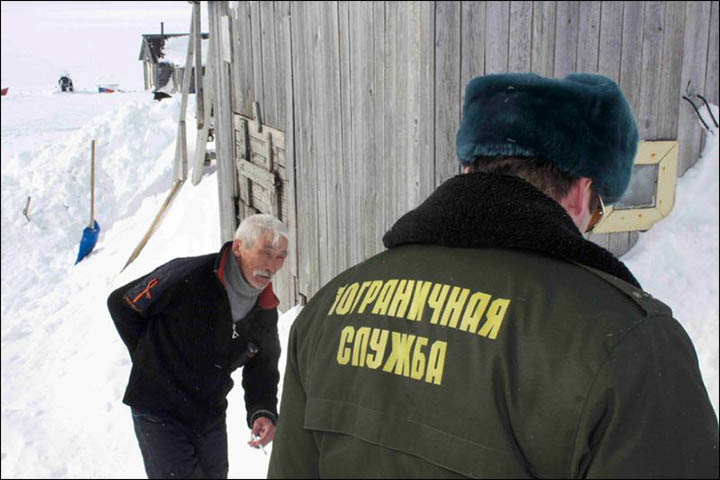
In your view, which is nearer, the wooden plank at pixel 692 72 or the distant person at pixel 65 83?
the distant person at pixel 65 83

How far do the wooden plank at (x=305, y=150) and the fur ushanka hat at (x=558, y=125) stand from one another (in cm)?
419

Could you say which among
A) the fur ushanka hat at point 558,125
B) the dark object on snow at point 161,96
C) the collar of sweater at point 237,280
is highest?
the fur ushanka hat at point 558,125

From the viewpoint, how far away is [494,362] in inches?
45.1

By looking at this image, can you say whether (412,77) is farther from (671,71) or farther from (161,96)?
(161,96)

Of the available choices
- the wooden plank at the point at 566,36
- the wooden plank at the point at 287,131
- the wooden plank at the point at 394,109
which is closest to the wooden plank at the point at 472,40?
the wooden plank at the point at 394,109

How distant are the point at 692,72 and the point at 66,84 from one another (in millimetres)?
3747

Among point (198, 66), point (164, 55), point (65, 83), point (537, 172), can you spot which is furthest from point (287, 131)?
point (164, 55)

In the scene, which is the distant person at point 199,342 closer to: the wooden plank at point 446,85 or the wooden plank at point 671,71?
the wooden plank at point 446,85

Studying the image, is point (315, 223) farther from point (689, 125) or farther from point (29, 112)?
point (689, 125)

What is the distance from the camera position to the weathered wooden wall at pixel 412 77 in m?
3.71

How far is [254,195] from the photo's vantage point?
25.2 ft

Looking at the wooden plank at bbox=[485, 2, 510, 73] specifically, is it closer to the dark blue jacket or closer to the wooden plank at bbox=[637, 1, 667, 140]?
the wooden plank at bbox=[637, 1, 667, 140]

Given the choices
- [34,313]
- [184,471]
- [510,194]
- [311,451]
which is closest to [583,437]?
[510,194]

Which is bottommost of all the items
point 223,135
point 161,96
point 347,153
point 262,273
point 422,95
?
point 262,273
